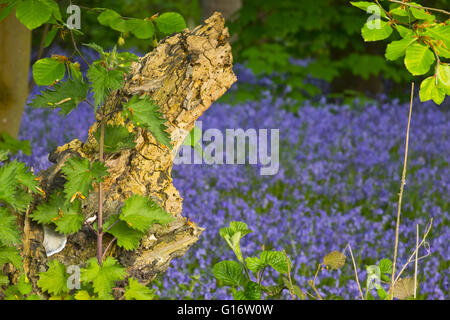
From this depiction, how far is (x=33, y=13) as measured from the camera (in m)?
1.98

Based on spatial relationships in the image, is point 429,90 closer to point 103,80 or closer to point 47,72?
point 103,80

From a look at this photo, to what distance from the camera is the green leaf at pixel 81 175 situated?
188cm

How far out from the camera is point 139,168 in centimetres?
226

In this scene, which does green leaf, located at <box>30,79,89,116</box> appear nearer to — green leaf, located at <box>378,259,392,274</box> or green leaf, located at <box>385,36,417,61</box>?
green leaf, located at <box>385,36,417,61</box>

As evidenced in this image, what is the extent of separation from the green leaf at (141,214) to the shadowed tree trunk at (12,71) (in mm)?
2975

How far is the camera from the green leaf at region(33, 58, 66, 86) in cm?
198

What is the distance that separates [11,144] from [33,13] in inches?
108

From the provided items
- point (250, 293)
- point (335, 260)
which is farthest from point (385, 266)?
point (250, 293)

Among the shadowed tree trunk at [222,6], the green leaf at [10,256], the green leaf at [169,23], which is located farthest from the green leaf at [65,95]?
the shadowed tree trunk at [222,6]

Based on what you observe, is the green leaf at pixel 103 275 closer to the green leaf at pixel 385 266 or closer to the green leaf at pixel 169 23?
the green leaf at pixel 169 23

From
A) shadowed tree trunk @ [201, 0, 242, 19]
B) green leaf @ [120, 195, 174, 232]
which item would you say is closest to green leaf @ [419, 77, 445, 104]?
green leaf @ [120, 195, 174, 232]

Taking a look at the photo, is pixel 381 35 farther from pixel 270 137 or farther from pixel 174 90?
pixel 270 137

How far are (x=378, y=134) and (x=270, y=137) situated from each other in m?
1.32

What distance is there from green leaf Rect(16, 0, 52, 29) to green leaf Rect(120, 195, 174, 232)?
720 millimetres
